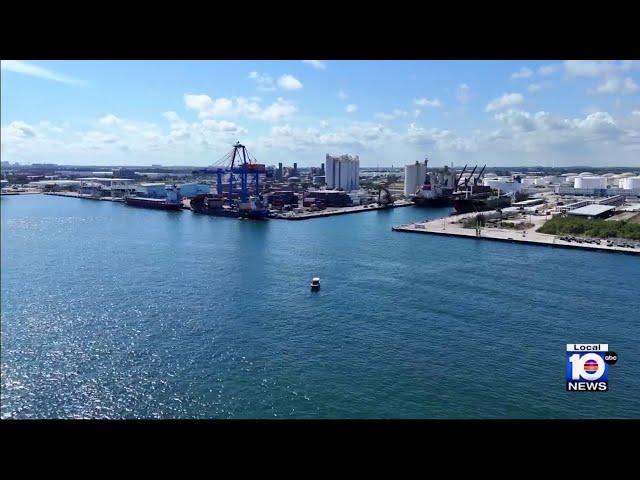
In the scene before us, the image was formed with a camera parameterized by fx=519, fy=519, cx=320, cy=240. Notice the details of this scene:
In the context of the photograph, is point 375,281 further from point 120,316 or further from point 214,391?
point 214,391

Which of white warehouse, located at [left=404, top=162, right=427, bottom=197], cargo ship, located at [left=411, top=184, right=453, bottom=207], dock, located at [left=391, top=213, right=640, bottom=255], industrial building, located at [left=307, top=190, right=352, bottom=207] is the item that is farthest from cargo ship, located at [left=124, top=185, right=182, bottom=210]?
white warehouse, located at [left=404, top=162, right=427, bottom=197]

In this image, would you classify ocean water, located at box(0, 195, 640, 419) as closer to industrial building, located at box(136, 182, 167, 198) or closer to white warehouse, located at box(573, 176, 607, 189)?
industrial building, located at box(136, 182, 167, 198)

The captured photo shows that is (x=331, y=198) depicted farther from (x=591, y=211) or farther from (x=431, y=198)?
(x=591, y=211)

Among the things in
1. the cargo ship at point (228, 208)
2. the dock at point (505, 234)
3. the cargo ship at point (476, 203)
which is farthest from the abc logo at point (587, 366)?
the cargo ship at point (476, 203)
